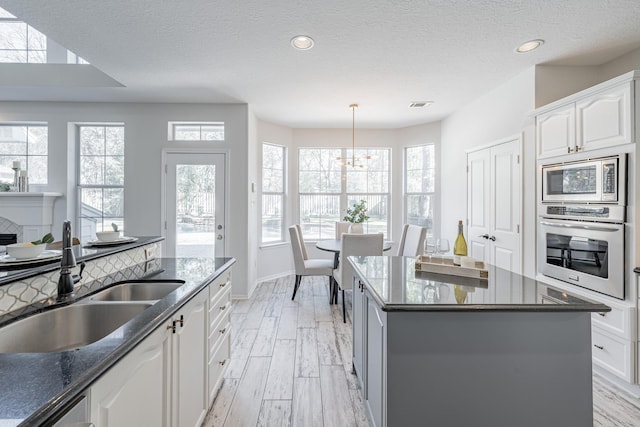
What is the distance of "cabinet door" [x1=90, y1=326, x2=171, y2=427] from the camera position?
2.80 ft

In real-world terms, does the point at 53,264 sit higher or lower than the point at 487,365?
higher

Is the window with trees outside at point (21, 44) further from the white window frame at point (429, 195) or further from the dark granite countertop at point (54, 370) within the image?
the white window frame at point (429, 195)

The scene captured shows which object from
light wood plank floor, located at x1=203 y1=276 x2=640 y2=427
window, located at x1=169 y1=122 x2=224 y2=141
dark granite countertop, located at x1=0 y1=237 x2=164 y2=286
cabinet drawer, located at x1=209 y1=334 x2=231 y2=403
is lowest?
light wood plank floor, located at x1=203 y1=276 x2=640 y2=427

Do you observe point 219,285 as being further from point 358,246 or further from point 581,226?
point 581,226

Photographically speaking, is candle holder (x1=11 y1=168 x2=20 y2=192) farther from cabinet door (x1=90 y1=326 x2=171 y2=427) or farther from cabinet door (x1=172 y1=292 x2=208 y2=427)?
cabinet door (x1=90 y1=326 x2=171 y2=427)

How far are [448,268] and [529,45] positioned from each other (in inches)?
89.9

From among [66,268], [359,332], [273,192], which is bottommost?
[359,332]

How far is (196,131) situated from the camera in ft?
14.0

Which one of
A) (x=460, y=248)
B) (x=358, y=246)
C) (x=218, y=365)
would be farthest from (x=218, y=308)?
(x=358, y=246)

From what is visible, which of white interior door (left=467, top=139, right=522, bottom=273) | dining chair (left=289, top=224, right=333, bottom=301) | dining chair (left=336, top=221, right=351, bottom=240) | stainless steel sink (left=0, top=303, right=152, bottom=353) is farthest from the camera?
dining chair (left=336, top=221, right=351, bottom=240)

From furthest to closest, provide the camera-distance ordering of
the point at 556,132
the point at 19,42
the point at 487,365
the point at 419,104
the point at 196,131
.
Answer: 1. the point at 196,131
2. the point at 419,104
3. the point at 19,42
4. the point at 556,132
5. the point at 487,365

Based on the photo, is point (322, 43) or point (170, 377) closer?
point (170, 377)

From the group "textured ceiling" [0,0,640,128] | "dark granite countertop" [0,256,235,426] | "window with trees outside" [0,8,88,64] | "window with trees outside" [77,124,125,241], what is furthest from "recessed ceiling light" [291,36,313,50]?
"window with trees outside" [77,124,125,241]

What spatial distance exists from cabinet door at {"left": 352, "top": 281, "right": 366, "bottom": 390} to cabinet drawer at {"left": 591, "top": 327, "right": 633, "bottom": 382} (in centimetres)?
170
